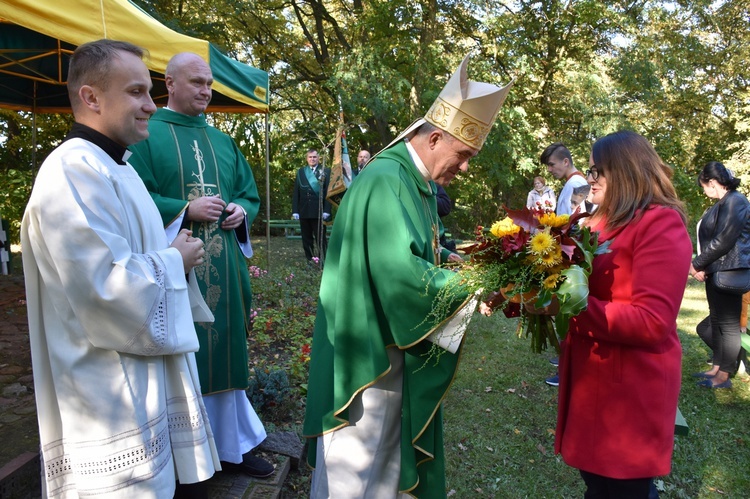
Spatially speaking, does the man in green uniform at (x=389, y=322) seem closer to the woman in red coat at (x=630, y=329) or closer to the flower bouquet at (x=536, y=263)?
the flower bouquet at (x=536, y=263)

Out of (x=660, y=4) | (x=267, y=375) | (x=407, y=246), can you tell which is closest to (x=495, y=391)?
(x=267, y=375)

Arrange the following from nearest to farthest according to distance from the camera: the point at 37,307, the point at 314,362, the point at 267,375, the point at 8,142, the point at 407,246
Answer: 1. the point at 37,307
2. the point at 407,246
3. the point at 314,362
4. the point at 267,375
5. the point at 8,142

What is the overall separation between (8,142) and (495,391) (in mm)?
11084

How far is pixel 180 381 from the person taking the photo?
1847mm

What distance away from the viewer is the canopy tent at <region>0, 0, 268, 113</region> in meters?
3.48

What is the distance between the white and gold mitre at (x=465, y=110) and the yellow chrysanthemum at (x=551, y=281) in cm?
74

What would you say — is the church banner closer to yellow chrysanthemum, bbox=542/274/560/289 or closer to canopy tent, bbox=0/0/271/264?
canopy tent, bbox=0/0/271/264

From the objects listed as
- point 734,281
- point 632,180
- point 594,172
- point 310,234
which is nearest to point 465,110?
point 594,172

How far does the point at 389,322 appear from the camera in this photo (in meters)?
2.06

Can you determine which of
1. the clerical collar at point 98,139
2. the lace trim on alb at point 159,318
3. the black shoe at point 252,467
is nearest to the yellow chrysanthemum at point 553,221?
the lace trim on alb at point 159,318

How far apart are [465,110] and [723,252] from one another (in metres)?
3.68

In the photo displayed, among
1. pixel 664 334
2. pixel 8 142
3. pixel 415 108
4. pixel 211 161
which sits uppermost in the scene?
pixel 415 108

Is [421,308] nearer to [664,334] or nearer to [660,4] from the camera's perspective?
[664,334]

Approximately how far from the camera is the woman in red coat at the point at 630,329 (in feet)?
6.26
